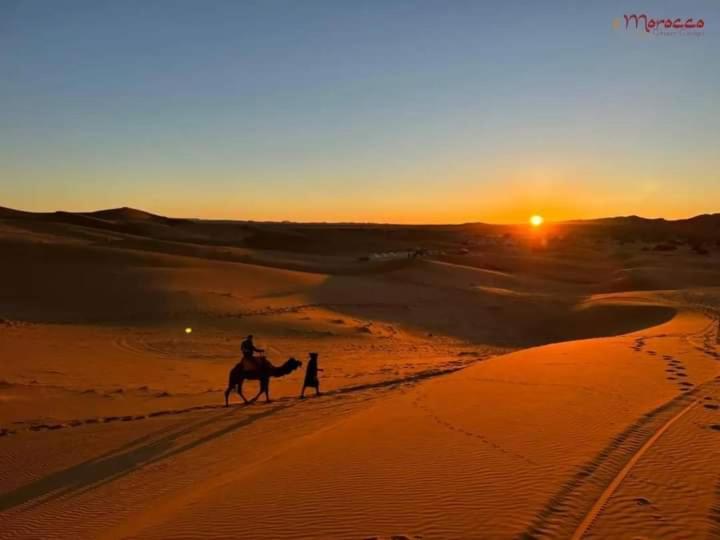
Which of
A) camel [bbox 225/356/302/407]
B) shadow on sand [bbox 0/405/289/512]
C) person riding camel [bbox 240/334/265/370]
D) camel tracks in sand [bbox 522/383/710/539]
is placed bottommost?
shadow on sand [bbox 0/405/289/512]

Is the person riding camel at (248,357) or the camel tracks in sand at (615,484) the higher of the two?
the person riding camel at (248,357)

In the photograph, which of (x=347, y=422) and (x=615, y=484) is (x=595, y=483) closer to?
(x=615, y=484)

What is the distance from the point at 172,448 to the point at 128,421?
2117 mm

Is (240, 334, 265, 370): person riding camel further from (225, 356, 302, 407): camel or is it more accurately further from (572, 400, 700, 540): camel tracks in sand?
(572, 400, 700, 540): camel tracks in sand

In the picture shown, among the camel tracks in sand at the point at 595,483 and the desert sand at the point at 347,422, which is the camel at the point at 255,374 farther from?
the camel tracks in sand at the point at 595,483

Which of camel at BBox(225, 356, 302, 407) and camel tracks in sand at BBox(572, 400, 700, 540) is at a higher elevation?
camel at BBox(225, 356, 302, 407)

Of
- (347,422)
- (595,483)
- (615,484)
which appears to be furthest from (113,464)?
(615,484)

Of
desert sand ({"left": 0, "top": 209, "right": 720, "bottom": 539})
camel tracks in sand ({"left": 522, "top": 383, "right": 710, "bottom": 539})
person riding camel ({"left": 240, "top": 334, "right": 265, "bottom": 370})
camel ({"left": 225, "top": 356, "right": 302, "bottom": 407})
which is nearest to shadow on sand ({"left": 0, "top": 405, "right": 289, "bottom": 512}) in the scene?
desert sand ({"left": 0, "top": 209, "right": 720, "bottom": 539})

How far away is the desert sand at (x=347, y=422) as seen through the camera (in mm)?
6738

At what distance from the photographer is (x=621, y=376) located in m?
13.9

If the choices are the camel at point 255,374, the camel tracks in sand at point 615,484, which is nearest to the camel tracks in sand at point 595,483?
the camel tracks in sand at point 615,484

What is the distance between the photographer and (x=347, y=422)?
34.9 feet

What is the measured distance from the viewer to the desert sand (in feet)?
22.1

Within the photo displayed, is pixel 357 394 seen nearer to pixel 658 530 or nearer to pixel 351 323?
pixel 658 530
